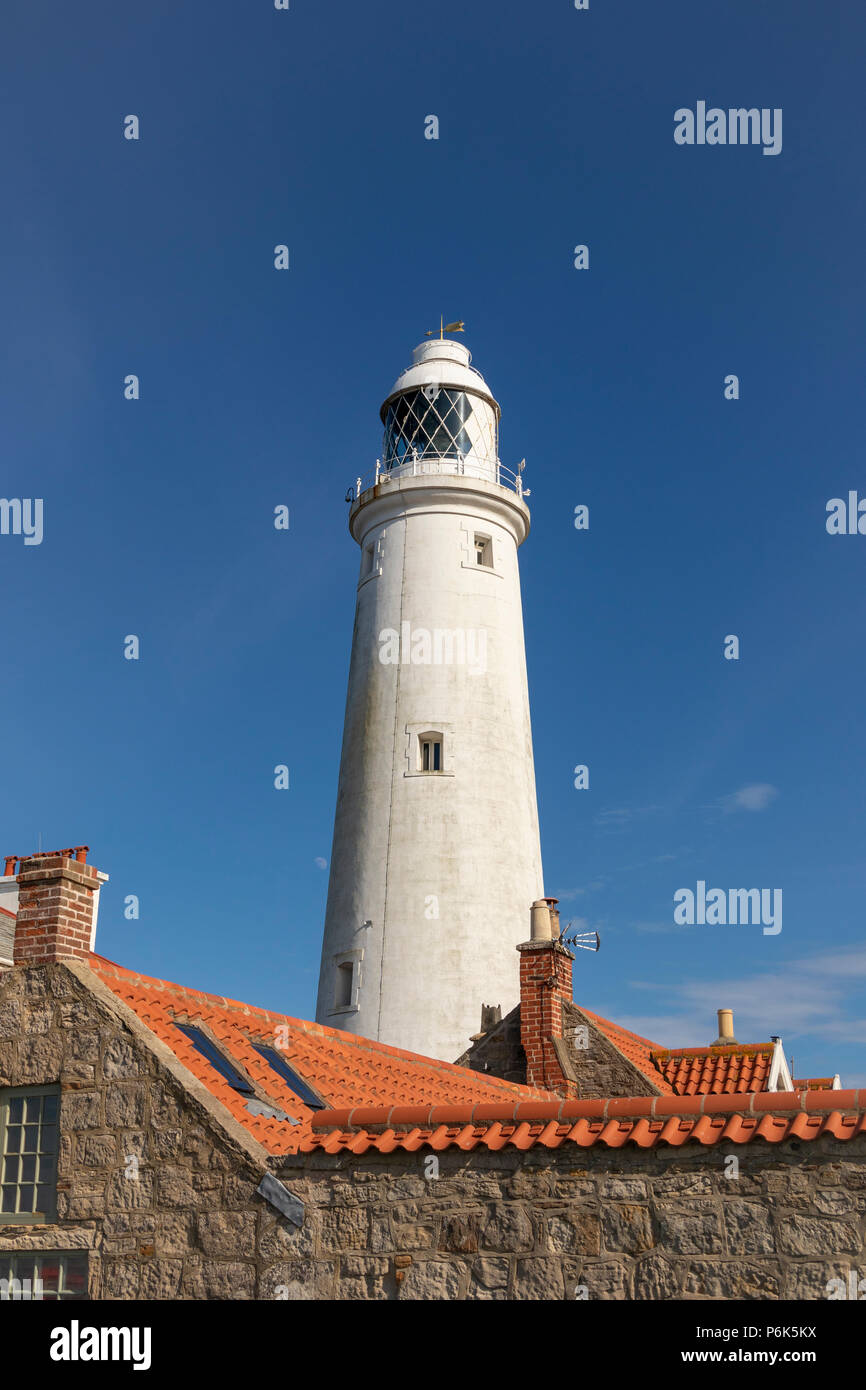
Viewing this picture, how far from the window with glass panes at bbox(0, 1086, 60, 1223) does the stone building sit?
0.02 m

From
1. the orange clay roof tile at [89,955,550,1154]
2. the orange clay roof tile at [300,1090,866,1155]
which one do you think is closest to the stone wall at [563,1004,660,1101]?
the orange clay roof tile at [89,955,550,1154]

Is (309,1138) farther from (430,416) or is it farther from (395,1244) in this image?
(430,416)

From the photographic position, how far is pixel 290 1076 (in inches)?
496

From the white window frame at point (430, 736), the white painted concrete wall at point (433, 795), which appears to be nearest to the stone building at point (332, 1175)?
the white painted concrete wall at point (433, 795)

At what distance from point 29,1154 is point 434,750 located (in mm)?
17401

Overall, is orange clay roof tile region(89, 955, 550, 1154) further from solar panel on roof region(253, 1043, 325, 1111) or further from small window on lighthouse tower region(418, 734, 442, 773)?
small window on lighthouse tower region(418, 734, 442, 773)

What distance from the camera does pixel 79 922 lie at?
11.5 meters

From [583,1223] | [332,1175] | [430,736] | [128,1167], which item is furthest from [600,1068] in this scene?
[583,1223]

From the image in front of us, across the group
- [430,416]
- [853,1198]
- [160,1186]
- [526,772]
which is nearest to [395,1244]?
[160,1186]

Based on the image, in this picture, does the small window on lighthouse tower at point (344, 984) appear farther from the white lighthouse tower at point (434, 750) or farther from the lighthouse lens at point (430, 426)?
the lighthouse lens at point (430, 426)

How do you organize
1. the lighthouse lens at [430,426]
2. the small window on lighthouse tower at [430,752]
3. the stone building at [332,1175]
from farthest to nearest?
the lighthouse lens at [430,426]
the small window on lighthouse tower at [430,752]
the stone building at [332,1175]

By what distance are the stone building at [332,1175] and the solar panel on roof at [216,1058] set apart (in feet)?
0.15

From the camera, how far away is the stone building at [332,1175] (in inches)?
335

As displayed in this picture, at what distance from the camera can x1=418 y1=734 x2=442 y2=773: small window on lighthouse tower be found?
27.5 meters
